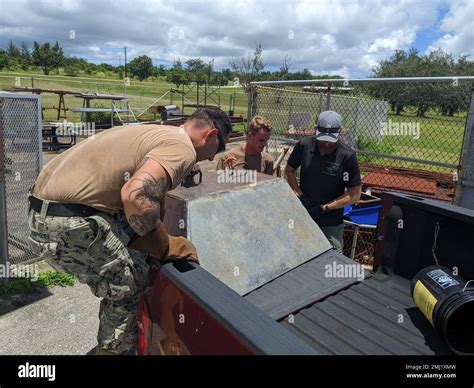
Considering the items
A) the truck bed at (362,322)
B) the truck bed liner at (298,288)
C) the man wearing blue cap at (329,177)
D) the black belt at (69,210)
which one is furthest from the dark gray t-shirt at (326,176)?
the black belt at (69,210)

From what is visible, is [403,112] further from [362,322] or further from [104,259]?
[104,259]

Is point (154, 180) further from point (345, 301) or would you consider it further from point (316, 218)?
point (316, 218)

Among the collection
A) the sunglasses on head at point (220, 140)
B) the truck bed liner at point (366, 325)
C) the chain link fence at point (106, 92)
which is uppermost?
the chain link fence at point (106, 92)

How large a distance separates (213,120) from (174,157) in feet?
1.38

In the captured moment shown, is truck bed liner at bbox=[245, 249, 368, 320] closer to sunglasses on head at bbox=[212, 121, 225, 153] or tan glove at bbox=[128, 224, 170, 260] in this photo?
tan glove at bbox=[128, 224, 170, 260]

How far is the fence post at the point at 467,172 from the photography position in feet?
13.3

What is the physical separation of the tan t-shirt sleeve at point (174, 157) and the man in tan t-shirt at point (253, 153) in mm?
2045

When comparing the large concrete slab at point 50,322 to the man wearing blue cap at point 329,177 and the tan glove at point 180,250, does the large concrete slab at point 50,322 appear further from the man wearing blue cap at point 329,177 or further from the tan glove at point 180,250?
the man wearing blue cap at point 329,177

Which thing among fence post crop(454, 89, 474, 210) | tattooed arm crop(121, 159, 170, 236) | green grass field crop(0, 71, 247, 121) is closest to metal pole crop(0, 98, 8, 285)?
tattooed arm crop(121, 159, 170, 236)

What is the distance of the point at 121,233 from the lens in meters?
2.27

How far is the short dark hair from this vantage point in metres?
2.29

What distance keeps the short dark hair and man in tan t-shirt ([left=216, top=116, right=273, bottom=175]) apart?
1.76 m

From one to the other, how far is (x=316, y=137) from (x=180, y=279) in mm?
2410

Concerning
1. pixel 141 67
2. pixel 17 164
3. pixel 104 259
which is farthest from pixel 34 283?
pixel 141 67
